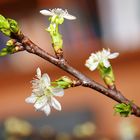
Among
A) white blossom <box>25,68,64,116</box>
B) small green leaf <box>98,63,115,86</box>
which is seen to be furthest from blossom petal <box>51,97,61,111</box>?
small green leaf <box>98,63,115,86</box>

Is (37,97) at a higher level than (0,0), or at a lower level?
higher

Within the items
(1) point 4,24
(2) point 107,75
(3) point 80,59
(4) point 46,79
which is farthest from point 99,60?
(3) point 80,59

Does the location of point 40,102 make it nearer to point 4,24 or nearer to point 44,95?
point 44,95

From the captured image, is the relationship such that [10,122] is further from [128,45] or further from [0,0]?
[0,0]

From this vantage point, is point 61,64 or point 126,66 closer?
point 61,64

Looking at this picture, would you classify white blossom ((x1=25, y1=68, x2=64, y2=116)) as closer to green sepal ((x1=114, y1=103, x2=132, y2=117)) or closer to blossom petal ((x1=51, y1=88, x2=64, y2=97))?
blossom petal ((x1=51, y1=88, x2=64, y2=97))

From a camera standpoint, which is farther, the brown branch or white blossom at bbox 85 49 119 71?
white blossom at bbox 85 49 119 71

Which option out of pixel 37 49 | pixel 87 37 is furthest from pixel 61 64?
pixel 87 37
